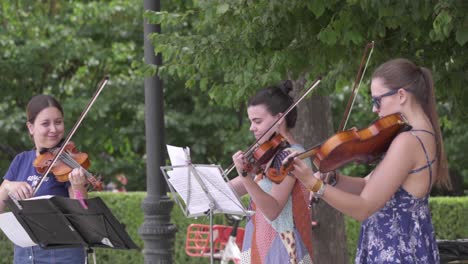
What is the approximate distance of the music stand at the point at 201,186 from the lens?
504cm

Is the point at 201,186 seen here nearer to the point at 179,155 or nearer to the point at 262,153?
the point at 179,155

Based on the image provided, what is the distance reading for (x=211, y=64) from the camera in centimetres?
741

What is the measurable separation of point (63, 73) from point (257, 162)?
39.5 feet

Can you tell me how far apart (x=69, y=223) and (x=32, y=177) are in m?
0.57

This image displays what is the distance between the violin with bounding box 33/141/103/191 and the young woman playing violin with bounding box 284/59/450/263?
1731 millimetres

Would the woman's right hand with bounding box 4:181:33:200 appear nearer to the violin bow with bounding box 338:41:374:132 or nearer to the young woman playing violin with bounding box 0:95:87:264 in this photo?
the young woman playing violin with bounding box 0:95:87:264

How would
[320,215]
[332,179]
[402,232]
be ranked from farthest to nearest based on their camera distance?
[320,215] → [332,179] → [402,232]

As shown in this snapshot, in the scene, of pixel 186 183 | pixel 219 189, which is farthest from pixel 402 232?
pixel 186 183

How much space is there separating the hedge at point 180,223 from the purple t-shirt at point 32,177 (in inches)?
262

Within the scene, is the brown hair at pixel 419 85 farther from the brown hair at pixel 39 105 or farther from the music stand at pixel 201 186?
the brown hair at pixel 39 105

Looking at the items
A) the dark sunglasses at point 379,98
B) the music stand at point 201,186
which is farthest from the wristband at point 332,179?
the music stand at point 201,186

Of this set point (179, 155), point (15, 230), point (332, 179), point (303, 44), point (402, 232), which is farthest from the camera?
point (303, 44)

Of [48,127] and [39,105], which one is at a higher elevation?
[39,105]

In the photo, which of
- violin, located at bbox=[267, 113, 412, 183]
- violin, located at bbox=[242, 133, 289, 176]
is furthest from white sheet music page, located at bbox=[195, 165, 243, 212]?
violin, located at bbox=[267, 113, 412, 183]
